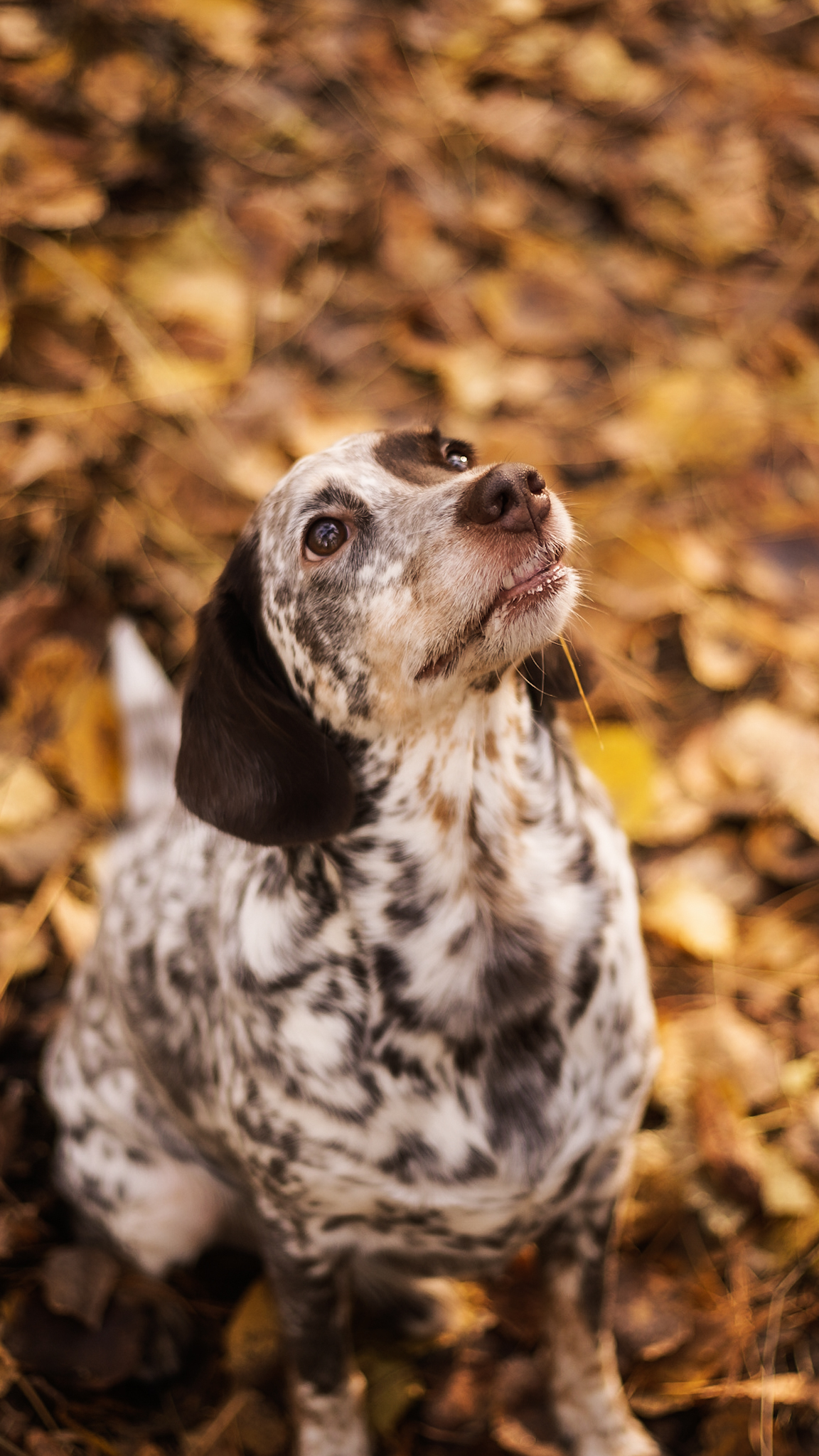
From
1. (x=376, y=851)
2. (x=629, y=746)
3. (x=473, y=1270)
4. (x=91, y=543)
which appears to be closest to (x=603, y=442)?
(x=629, y=746)

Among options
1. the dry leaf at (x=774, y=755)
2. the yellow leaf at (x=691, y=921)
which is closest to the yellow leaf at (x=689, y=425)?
the dry leaf at (x=774, y=755)

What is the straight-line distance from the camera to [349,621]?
1.92 meters

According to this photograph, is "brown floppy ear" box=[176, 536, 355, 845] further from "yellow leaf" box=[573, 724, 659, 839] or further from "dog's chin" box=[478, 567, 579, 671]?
"yellow leaf" box=[573, 724, 659, 839]

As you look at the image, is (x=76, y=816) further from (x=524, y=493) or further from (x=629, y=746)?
(x=524, y=493)

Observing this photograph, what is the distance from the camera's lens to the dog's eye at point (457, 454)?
2225 mm

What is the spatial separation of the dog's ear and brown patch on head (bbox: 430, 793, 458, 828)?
27cm

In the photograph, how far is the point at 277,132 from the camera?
4652 millimetres

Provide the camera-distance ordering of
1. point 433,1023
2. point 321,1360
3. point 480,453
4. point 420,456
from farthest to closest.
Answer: point 480,453 < point 321,1360 < point 420,456 < point 433,1023

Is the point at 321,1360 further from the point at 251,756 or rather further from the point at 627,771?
the point at 627,771

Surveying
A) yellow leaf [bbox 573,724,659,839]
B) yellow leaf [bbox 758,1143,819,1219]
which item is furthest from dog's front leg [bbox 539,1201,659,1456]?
yellow leaf [bbox 573,724,659,839]

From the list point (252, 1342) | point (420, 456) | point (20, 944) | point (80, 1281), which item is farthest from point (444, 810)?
point (20, 944)

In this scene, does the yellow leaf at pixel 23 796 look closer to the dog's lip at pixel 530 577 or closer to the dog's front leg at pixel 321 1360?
the dog's front leg at pixel 321 1360

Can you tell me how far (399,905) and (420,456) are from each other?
854mm

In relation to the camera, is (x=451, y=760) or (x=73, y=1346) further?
(x=73, y=1346)
